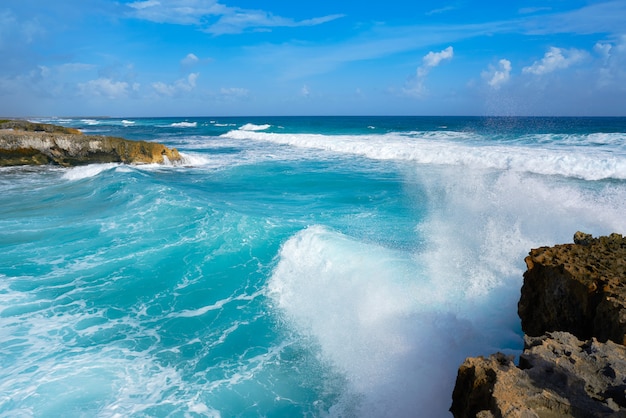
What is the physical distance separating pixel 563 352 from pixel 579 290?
1247 millimetres

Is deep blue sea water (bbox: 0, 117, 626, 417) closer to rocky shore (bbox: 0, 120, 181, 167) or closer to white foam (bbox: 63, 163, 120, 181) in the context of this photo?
white foam (bbox: 63, 163, 120, 181)

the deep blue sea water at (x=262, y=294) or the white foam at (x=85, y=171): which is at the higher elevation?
the white foam at (x=85, y=171)

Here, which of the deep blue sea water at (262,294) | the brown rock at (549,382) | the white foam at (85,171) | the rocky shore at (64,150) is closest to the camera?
the brown rock at (549,382)

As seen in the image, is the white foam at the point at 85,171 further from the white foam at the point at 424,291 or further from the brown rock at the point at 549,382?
the brown rock at the point at 549,382

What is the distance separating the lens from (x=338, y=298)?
21.9 ft

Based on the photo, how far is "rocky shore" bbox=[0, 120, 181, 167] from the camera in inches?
779

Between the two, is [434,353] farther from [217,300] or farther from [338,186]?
[338,186]

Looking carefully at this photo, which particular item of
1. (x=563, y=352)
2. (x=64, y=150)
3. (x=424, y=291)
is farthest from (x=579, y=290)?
(x=64, y=150)

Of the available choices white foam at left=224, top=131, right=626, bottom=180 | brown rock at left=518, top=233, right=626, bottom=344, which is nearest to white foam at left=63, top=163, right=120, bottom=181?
white foam at left=224, top=131, right=626, bottom=180

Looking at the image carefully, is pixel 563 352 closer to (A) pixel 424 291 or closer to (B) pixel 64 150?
(A) pixel 424 291

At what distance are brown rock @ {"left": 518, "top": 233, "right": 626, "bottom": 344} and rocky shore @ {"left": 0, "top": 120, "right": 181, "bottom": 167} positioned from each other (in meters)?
20.0

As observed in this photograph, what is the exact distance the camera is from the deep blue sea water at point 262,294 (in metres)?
4.67

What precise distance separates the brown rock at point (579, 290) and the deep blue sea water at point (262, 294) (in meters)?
0.75

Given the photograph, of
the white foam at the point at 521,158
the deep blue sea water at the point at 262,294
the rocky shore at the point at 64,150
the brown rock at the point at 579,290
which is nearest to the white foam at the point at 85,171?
the rocky shore at the point at 64,150
